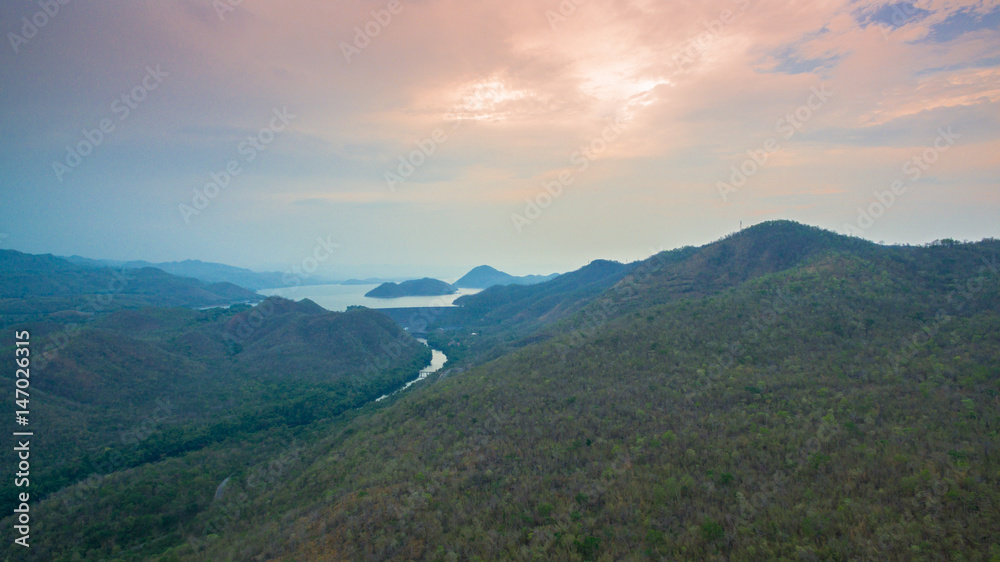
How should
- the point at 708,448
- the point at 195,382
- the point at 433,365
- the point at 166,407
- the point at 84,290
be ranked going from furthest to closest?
the point at 84,290, the point at 433,365, the point at 195,382, the point at 166,407, the point at 708,448

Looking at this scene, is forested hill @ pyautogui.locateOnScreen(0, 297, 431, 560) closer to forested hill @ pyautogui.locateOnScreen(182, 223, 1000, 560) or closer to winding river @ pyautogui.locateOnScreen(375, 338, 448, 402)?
winding river @ pyautogui.locateOnScreen(375, 338, 448, 402)

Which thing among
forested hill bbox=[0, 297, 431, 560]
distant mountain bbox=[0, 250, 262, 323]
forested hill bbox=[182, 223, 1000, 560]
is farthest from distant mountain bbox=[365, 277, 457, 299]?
forested hill bbox=[182, 223, 1000, 560]

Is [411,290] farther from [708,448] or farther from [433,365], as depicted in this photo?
[708,448]

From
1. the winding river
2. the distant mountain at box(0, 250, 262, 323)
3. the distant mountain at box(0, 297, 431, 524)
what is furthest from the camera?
the distant mountain at box(0, 250, 262, 323)

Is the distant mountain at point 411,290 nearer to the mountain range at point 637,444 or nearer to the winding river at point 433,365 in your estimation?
the winding river at point 433,365

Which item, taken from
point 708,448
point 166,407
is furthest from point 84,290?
point 708,448

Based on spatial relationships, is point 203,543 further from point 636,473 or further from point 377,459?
point 636,473
